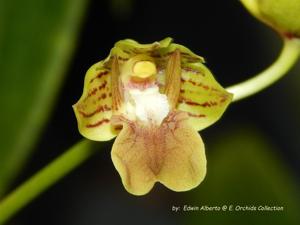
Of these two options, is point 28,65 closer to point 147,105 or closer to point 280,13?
point 147,105

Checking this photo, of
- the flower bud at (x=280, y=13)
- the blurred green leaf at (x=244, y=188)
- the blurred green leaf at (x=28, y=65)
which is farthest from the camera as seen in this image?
the blurred green leaf at (x=244, y=188)

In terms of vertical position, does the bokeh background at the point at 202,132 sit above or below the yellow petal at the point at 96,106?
below

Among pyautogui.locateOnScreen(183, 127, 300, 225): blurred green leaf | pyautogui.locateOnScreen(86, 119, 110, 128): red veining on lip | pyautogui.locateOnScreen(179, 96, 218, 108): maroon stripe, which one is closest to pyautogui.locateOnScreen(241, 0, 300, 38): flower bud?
pyautogui.locateOnScreen(179, 96, 218, 108): maroon stripe

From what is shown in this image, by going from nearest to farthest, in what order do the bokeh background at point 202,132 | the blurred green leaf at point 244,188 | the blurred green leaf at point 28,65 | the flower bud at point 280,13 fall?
the flower bud at point 280,13 → the blurred green leaf at point 28,65 → the blurred green leaf at point 244,188 → the bokeh background at point 202,132

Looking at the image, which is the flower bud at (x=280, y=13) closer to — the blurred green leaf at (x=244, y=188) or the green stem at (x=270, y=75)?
the green stem at (x=270, y=75)

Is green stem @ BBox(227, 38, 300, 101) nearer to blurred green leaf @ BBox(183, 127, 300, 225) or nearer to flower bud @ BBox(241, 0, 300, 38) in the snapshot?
flower bud @ BBox(241, 0, 300, 38)

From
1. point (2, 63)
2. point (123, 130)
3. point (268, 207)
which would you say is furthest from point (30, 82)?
point (268, 207)

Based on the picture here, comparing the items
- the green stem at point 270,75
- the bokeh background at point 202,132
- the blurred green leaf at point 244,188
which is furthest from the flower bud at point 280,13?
the bokeh background at point 202,132
